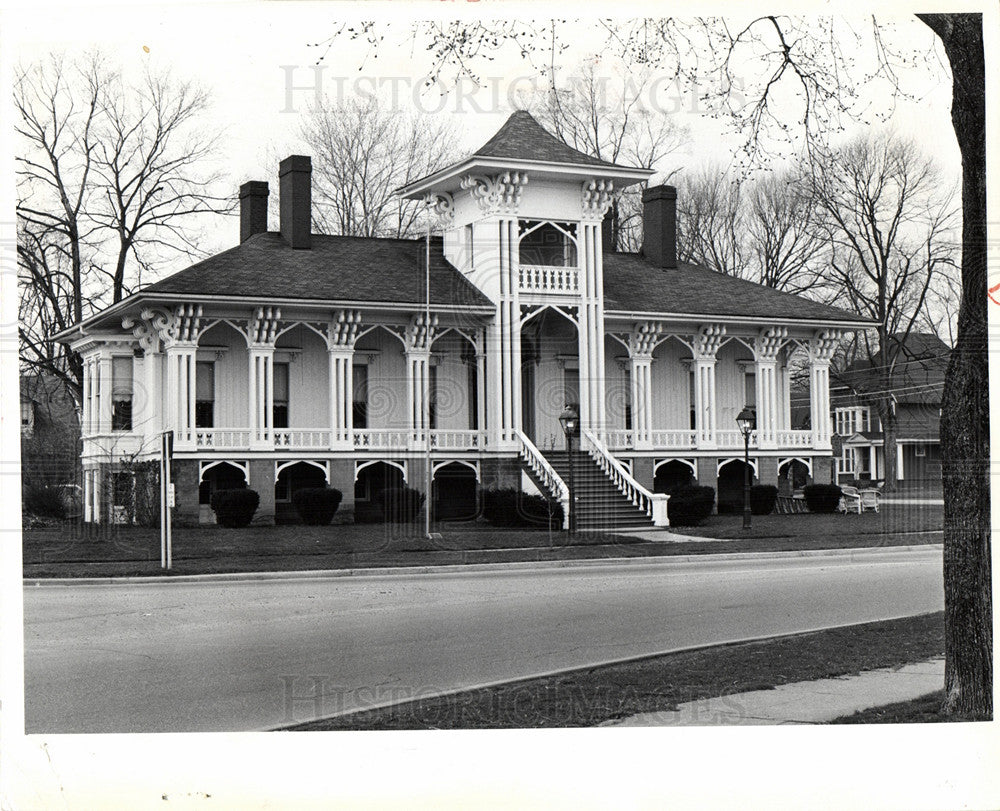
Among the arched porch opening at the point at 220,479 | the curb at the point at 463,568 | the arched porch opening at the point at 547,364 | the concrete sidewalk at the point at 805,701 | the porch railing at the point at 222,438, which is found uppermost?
the arched porch opening at the point at 547,364

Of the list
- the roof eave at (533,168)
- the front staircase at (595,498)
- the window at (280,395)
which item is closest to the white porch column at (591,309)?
the front staircase at (595,498)

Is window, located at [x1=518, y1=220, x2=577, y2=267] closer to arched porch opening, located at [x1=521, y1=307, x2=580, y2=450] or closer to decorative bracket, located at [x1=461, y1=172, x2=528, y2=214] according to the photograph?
decorative bracket, located at [x1=461, y1=172, x2=528, y2=214]

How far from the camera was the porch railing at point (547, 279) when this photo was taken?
32250 millimetres

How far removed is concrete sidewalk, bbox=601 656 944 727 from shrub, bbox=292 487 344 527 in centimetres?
1970

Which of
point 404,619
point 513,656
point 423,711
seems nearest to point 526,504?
point 404,619

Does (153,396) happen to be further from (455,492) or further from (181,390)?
(455,492)

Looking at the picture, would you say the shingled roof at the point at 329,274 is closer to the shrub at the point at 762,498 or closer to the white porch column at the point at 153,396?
the white porch column at the point at 153,396

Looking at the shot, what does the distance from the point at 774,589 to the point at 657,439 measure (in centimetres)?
1563

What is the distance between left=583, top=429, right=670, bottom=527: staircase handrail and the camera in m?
30.4

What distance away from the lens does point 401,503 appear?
30.6m

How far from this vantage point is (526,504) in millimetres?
30047

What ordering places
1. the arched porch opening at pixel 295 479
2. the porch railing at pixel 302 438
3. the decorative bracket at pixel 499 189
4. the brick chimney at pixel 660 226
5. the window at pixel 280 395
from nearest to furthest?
1. the porch railing at pixel 302 438
2. the arched porch opening at pixel 295 479
3. the decorative bracket at pixel 499 189
4. the window at pixel 280 395
5. the brick chimney at pixel 660 226

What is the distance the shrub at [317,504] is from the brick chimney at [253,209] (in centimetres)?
881

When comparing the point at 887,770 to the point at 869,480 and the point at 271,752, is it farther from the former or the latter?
the point at 869,480
